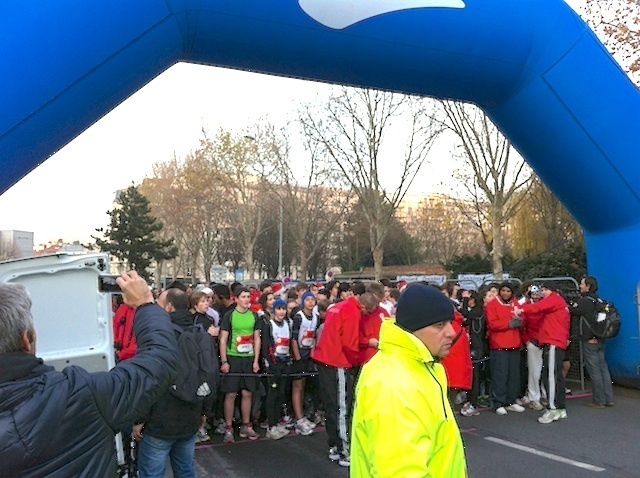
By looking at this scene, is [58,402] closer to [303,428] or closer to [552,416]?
[303,428]

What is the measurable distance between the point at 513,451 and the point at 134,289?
5385 millimetres

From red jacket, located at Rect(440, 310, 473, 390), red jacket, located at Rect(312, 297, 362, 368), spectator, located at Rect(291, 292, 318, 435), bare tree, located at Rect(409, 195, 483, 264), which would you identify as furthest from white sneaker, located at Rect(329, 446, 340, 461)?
bare tree, located at Rect(409, 195, 483, 264)

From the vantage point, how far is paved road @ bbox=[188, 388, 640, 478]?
580cm

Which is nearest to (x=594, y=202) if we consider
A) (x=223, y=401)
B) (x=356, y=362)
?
(x=356, y=362)

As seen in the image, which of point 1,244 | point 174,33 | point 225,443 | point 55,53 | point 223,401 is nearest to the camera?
point 55,53

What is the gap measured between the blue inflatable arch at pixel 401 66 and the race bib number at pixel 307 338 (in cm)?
336

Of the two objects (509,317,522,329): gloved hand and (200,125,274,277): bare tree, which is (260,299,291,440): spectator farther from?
(200,125,274,277): bare tree

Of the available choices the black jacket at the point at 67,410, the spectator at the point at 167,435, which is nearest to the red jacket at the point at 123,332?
the spectator at the point at 167,435

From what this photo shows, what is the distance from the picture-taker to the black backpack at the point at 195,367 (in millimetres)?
4051

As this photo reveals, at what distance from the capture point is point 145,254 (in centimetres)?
4416

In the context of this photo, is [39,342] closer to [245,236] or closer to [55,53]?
[55,53]

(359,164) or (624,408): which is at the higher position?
(359,164)

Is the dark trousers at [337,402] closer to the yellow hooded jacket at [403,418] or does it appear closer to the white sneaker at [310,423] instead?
the white sneaker at [310,423]

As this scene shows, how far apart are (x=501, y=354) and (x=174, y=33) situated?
6168 millimetres
